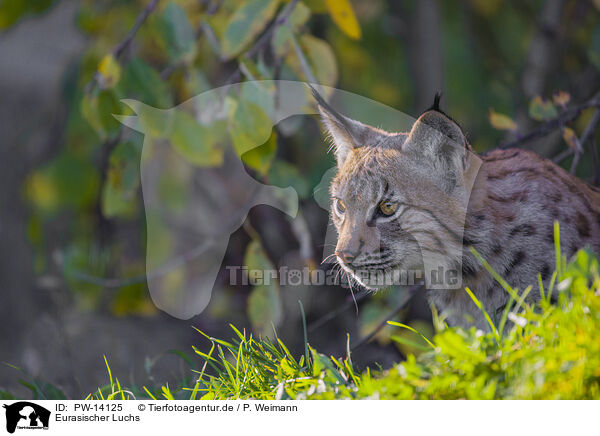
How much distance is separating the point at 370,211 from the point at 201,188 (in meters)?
1.63

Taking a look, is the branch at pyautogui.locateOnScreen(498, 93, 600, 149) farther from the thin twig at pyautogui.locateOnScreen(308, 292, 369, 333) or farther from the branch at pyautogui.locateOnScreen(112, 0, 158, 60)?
the branch at pyautogui.locateOnScreen(112, 0, 158, 60)

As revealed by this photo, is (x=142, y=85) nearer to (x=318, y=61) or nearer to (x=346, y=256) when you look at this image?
(x=318, y=61)

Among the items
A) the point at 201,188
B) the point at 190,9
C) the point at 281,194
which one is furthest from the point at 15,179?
the point at 281,194

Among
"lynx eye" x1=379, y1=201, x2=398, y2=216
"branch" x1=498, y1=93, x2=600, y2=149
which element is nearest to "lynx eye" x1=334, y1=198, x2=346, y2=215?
"lynx eye" x1=379, y1=201, x2=398, y2=216

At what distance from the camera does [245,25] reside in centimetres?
227

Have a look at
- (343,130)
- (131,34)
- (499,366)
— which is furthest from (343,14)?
(499,366)

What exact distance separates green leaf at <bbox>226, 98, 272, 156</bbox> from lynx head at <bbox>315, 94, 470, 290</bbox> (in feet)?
1.57

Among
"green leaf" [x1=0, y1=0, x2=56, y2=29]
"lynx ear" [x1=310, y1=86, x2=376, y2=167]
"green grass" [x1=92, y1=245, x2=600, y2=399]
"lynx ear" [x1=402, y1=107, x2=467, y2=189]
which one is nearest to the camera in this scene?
"green grass" [x1=92, y1=245, x2=600, y2=399]

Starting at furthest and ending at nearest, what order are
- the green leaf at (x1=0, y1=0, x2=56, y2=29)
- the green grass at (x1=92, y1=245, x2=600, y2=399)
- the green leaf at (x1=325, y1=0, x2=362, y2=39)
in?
the green leaf at (x1=0, y1=0, x2=56, y2=29), the green leaf at (x1=325, y1=0, x2=362, y2=39), the green grass at (x1=92, y1=245, x2=600, y2=399)

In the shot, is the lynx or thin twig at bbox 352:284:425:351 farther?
thin twig at bbox 352:284:425:351

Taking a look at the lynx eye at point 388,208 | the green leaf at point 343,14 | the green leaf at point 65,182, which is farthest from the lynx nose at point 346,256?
the green leaf at point 65,182

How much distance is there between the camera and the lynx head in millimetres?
1780
